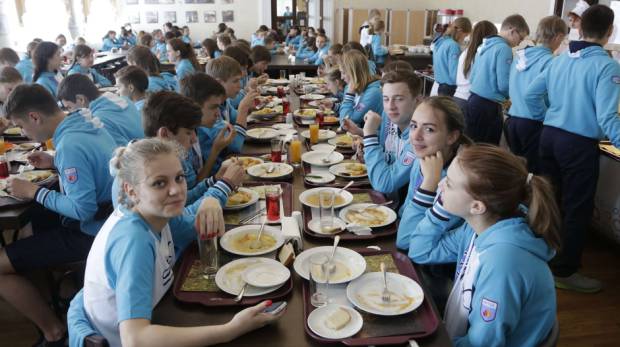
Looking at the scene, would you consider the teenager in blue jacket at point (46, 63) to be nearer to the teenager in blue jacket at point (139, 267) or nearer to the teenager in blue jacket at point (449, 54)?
the teenager in blue jacket at point (139, 267)

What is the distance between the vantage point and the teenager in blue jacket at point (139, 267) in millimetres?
1333

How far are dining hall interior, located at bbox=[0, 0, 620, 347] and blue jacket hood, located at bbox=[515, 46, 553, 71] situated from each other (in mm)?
22

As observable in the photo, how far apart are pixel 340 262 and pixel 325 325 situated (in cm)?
40

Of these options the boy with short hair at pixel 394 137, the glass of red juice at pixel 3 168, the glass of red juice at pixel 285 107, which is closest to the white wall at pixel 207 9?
the glass of red juice at pixel 285 107

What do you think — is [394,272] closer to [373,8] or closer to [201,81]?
[201,81]

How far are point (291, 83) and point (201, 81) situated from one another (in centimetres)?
371

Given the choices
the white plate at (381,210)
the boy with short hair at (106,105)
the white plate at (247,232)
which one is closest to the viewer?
the white plate at (247,232)

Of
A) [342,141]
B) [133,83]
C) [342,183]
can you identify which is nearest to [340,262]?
[342,183]

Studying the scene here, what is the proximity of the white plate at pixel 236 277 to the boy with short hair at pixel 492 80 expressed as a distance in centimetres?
371

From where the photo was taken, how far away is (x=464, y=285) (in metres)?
1.58

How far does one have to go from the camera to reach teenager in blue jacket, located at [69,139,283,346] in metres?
1.33

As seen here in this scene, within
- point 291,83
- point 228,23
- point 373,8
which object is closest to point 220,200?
point 291,83

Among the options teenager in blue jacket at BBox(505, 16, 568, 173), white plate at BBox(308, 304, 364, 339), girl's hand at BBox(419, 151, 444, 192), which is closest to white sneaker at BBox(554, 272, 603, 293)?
teenager in blue jacket at BBox(505, 16, 568, 173)

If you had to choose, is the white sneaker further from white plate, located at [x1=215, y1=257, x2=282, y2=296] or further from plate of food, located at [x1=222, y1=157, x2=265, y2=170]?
white plate, located at [x1=215, y1=257, x2=282, y2=296]
